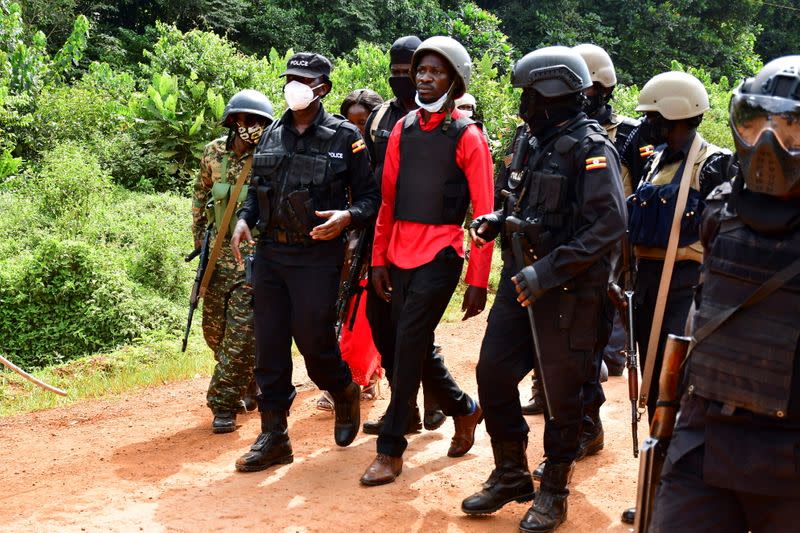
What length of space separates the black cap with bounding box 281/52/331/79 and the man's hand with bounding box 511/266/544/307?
211cm

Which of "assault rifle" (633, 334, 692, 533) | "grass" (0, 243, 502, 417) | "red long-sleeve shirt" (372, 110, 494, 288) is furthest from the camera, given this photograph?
"grass" (0, 243, 502, 417)

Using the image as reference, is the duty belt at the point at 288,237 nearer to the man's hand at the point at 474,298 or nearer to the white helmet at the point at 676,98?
the man's hand at the point at 474,298

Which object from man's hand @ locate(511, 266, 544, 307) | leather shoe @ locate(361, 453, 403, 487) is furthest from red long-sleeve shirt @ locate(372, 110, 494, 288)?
leather shoe @ locate(361, 453, 403, 487)

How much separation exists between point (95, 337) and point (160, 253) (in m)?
1.56

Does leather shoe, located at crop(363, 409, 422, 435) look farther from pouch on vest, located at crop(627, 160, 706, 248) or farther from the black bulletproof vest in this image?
pouch on vest, located at crop(627, 160, 706, 248)

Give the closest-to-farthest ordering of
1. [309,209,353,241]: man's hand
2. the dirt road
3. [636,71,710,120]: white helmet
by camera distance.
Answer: the dirt road
[636,71,710,120]: white helmet
[309,209,353,241]: man's hand

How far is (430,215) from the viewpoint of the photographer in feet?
17.4

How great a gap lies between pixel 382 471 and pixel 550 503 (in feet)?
3.45

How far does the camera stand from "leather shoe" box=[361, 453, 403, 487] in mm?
5227

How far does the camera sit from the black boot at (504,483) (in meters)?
4.79

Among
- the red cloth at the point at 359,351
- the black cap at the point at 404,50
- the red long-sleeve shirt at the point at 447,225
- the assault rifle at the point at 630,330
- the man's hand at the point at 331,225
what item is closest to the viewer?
the assault rifle at the point at 630,330

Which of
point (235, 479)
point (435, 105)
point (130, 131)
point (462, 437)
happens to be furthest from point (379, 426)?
point (130, 131)

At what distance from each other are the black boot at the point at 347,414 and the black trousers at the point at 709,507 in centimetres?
300

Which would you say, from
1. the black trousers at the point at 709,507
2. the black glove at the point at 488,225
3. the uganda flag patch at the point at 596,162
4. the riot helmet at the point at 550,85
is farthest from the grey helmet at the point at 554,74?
the black trousers at the point at 709,507
